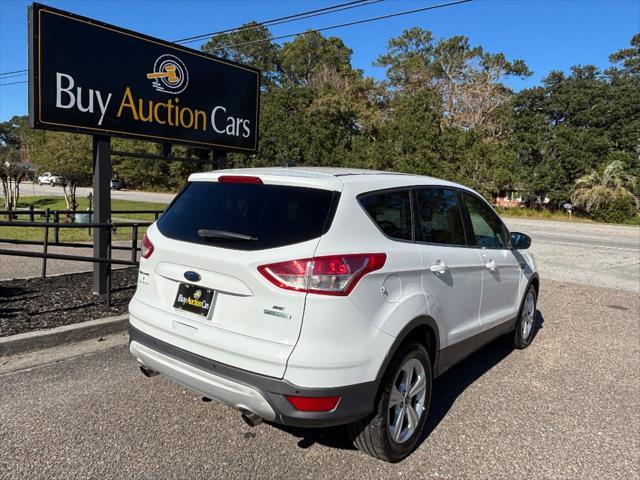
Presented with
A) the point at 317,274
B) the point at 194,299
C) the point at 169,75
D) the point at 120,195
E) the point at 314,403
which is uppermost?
the point at 169,75

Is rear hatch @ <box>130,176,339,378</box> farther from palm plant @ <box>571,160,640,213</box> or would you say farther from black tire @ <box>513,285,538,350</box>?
palm plant @ <box>571,160,640,213</box>

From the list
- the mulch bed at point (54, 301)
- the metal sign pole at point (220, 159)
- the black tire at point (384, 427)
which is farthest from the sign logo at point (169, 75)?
the black tire at point (384, 427)

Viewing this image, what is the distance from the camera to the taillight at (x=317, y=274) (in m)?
2.58

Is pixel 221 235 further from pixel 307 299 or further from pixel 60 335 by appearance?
pixel 60 335

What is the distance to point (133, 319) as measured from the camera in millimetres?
3340

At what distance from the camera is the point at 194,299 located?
2943mm

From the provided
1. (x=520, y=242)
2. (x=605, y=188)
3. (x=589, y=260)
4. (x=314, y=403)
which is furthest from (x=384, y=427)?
(x=605, y=188)

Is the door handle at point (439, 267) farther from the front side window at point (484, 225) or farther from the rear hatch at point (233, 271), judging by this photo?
the rear hatch at point (233, 271)

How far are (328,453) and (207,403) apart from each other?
1078 millimetres

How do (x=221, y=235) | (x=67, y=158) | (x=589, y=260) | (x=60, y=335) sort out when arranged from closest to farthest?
(x=221, y=235) < (x=60, y=335) < (x=589, y=260) < (x=67, y=158)

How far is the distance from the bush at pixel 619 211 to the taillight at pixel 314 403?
3244 centimetres

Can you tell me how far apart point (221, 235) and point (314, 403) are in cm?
108

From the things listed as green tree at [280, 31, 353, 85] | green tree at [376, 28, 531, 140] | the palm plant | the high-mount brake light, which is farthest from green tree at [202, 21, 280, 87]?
the high-mount brake light

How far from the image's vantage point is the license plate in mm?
2869
